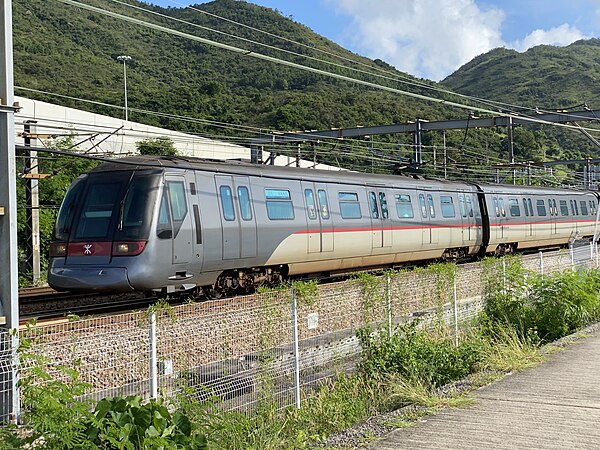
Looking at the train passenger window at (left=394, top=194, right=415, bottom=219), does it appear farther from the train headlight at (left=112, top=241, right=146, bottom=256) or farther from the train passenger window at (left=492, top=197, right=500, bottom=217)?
the train headlight at (left=112, top=241, right=146, bottom=256)

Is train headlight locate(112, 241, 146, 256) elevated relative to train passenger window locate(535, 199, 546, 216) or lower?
lower

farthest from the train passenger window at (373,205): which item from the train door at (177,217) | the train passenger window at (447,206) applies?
the train door at (177,217)

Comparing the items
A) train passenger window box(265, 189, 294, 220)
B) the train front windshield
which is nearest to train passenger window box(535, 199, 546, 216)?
train passenger window box(265, 189, 294, 220)

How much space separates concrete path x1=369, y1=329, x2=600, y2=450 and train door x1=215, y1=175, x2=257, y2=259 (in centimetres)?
751

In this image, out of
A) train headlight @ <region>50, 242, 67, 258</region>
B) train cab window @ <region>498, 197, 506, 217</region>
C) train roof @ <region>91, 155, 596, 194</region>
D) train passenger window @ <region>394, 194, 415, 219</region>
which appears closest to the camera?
train headlight @ <region>50, 242, 67, 258</region>

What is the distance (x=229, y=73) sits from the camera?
94.7 m

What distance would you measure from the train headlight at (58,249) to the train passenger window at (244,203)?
371 centimetres

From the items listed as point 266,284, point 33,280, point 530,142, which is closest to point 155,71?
point 530,142

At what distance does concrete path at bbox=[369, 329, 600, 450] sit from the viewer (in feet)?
22.5

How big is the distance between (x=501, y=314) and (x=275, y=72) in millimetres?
82389

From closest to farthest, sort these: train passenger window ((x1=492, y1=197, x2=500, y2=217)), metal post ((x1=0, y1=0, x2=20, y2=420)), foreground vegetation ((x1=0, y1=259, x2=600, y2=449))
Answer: foreground vegetation ((x1=0, y1=259, x2=600, y2=449)) < metal post ((x1=0, y1=0, x2=20, y2=420)) < train passenger window ((x1=492, y1=197, x2=500, y2=217))

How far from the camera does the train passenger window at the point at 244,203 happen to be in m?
16.5

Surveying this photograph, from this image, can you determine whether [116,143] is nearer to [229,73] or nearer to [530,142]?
[530,142]

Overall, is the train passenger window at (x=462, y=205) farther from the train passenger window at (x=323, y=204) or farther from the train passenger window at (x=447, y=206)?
the train passenger window at (x=323, y=204)
